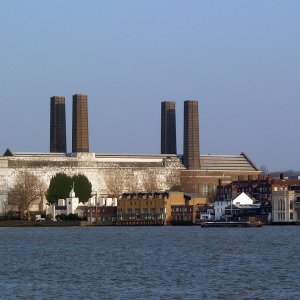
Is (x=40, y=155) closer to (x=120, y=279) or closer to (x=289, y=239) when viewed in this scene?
(x=289, y=239)

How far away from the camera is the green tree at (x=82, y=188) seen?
160m

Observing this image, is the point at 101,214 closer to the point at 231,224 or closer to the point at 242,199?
the point at 242,199

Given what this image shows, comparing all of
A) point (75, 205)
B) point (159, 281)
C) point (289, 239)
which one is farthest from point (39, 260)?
point (75, 205)

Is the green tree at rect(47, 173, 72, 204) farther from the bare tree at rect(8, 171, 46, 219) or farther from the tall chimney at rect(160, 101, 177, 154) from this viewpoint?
the tall chimney at rect(160, 101, 177, 154)

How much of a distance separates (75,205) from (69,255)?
→ 79.9 metres

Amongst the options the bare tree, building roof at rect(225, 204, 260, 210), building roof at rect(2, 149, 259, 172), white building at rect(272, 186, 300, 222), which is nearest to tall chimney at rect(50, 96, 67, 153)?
building roof at rect(2, 149, 259, 172)

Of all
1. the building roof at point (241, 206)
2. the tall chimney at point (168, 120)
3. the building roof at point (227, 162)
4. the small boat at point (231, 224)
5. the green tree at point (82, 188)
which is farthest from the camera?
the building roof at point (227, 162)

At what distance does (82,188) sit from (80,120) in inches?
328

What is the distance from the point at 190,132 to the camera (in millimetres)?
171625

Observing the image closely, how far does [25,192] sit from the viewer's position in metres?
157

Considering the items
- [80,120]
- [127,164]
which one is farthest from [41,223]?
[127,164]

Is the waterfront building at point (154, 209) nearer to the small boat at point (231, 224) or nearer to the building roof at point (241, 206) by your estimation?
the building roof at point (241, 206)

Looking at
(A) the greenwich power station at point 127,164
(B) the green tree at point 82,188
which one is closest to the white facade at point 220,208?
(B) the green tree at point 82,188

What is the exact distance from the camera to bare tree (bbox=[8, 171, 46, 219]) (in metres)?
156
